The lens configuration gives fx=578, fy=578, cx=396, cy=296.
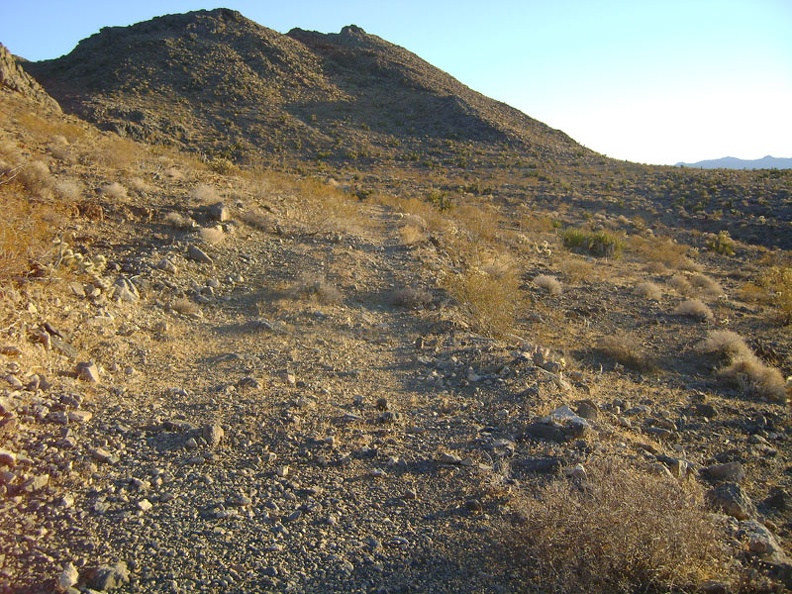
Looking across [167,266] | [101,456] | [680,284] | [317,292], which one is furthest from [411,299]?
[680,284]

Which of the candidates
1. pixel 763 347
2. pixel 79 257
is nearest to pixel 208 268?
pixel 79 257

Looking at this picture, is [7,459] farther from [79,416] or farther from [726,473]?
[726,473]

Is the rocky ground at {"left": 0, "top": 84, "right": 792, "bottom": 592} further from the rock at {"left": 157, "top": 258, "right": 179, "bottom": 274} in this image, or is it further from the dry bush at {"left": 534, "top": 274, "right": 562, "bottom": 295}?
the dry bush at {"left": 534, "top": 274, "right": 562, "bottom": 295}

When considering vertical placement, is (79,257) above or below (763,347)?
above

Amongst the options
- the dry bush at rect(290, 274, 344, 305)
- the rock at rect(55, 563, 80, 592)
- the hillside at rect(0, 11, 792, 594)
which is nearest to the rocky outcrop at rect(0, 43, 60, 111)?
the hillside at rect(0, 11, 792, 594)

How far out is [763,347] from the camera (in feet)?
35.6

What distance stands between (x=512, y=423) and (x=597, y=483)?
1489mm

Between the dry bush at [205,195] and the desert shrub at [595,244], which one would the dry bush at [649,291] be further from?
the dry bush at [205,195]

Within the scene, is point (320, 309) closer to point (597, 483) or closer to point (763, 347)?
point (597, 483)

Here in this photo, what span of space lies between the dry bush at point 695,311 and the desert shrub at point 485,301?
14.5ft

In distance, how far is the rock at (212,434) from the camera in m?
4.70

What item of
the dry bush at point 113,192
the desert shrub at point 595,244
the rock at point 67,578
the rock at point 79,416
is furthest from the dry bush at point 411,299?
the desert shrub at point 595,244

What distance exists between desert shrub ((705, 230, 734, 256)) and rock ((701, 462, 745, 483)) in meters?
17.5

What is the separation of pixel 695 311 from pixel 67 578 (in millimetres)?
12347
